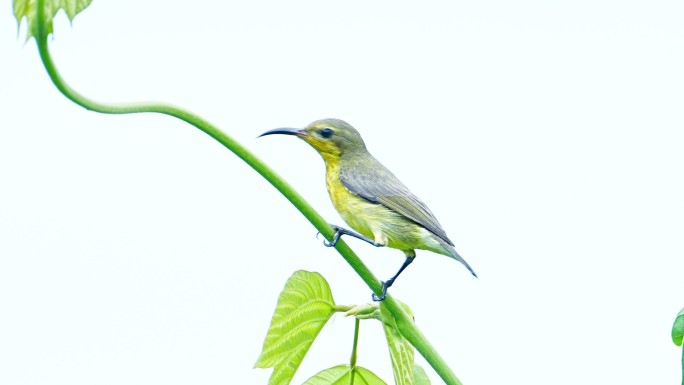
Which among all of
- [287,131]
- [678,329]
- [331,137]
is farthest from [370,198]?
[678,329]

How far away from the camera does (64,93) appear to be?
110cm

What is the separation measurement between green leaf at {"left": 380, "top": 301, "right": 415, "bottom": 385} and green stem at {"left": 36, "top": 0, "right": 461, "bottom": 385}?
0.04 metres

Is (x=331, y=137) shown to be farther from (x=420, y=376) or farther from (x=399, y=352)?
(x=399, y=352)

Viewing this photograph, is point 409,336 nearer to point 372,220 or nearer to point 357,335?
point 357,335

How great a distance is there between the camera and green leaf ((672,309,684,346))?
1521mm

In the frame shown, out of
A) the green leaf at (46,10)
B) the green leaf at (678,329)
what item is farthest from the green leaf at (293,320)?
the green leaf at (46,10)

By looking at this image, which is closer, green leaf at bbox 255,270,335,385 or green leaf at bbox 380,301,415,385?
green leaf at bbox 380,301,415,385

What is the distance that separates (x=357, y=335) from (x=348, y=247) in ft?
1.23

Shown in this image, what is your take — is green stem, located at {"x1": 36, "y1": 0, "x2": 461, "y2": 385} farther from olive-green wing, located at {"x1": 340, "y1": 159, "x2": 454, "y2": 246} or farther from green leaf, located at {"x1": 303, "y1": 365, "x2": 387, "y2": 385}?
olive-green wing, located at {"x1": 340, "y1": 159, "x2": 454, "y2": 246}

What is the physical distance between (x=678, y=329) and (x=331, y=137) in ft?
6.12

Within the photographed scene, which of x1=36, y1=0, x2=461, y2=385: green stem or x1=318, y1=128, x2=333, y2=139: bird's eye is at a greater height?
x1=318, y1=128, x2=333, y2=139: bird's eye

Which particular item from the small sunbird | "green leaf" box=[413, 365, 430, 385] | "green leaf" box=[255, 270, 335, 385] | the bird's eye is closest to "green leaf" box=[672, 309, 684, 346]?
"green leaf" box=[413, 365, 430, 385]

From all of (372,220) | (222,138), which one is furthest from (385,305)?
(372,220)

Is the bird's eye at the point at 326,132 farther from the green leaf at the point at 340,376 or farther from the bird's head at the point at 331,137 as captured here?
the green leaf at the point at 340,376
